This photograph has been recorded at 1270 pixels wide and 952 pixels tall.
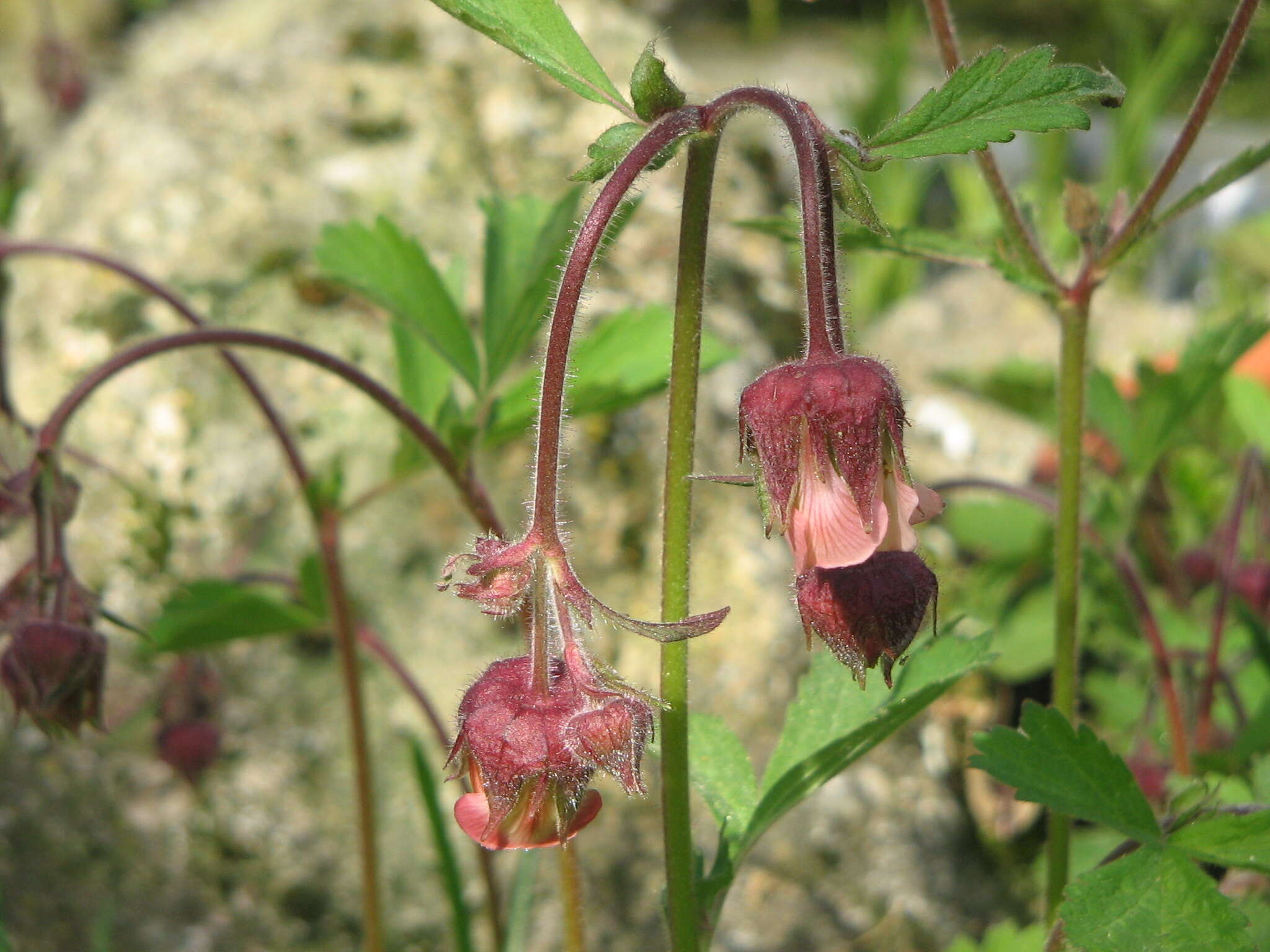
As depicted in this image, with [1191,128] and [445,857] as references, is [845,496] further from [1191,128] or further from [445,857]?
[445,857]

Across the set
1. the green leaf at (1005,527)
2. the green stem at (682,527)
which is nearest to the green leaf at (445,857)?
the green stem at (682,527)

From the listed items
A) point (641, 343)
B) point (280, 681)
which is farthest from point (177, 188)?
point (641, 343)

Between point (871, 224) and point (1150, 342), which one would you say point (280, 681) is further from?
point (1150, 342)

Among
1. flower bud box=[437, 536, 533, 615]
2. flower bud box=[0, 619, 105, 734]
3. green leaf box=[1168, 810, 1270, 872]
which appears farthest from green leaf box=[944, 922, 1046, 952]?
flower bud box=[0, 619, 105, 734]

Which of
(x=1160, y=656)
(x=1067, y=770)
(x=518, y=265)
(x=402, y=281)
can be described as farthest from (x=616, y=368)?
(x=1160, y=656)

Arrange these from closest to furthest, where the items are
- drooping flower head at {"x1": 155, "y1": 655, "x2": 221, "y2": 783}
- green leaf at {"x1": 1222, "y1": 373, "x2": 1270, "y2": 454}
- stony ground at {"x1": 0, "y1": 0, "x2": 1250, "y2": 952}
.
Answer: drooping flower head at {"x1": 155, "y1": 655, "x2": 221, "y2": 783} < stony ground at {"x1": 0, "y1": 0, "x2": 1250, "y2": 952} < green leaf at {"x1": 1222, "y1": 373, "x2": 1270, "y2": 454}

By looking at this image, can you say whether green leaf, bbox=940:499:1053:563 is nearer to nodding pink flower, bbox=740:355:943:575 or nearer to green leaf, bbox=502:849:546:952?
green leaf, bbox=502:849:546:952
